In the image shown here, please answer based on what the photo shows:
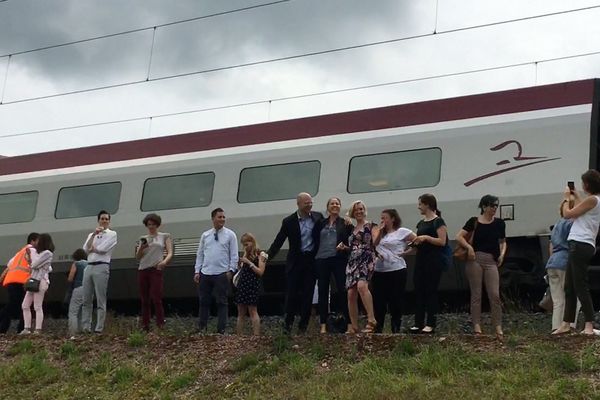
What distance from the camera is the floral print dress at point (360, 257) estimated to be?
8320 mm

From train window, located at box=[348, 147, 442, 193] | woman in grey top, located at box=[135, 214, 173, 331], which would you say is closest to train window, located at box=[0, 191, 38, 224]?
train window, located at box=[348, 147, 442, 193]

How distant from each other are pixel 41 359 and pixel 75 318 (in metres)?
2.65

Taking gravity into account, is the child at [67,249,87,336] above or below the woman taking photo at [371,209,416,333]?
below

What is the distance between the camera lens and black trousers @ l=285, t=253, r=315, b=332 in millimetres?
8789

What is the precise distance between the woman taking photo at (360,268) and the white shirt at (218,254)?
64.4 inches

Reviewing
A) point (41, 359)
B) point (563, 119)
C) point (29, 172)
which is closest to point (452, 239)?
point (563, 119)

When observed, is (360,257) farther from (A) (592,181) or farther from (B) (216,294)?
(A) (592,181)

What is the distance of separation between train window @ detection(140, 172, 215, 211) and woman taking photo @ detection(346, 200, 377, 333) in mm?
5758

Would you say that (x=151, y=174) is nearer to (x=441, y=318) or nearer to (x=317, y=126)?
(x=317, y=126)

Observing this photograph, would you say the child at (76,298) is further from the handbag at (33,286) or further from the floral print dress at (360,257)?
the floral print dress at (360,257)

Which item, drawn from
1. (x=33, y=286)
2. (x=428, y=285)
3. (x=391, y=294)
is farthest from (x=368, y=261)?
(x=33, y=286)

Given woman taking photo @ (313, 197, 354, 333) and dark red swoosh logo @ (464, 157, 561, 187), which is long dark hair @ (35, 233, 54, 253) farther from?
dark red swoosh logo @ (464, 157, 561, 187)

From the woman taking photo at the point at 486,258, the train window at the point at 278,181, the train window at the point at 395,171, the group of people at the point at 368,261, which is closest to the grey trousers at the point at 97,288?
the group of people at the point at 368,261

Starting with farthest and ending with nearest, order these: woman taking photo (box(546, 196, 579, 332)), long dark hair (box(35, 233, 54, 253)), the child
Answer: the child < long dark hair (box(35, 233, 54, 253)) < woman taking photo (box(546, 196, 579, 332))
